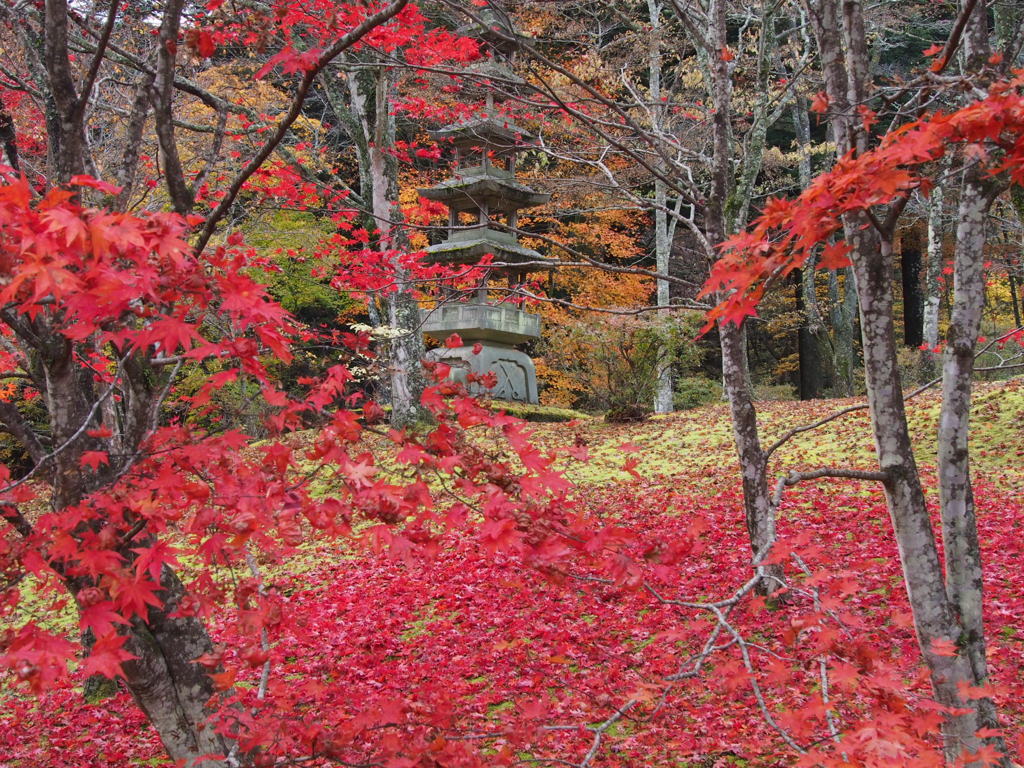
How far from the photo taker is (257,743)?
3.09m

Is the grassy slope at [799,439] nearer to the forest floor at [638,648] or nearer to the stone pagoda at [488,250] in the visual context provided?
the forest floor at [638,648]

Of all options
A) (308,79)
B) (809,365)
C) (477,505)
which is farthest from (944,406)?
(809,365)

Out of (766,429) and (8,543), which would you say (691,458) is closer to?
(766,429)

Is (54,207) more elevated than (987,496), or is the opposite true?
(54,207)

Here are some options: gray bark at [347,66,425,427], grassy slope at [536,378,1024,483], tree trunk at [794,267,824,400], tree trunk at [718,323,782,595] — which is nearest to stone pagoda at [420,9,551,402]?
gray bark at [347,66,425,427]

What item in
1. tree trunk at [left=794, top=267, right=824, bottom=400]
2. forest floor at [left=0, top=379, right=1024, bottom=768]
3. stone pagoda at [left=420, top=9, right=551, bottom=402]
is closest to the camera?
forest floor at [left=0, top=379, right=1024, bottom=768]

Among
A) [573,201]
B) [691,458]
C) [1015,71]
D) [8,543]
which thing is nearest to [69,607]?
[8,543]

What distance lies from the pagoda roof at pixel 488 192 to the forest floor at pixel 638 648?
6886 mm

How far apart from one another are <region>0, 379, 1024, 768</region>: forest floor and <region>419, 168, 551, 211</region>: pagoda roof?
6886 mm

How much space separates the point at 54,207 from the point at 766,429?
11893 millimetres

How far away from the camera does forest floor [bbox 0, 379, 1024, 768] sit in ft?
10.1

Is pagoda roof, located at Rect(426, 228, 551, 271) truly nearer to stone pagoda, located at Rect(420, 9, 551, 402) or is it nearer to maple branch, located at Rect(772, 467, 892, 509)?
stone pagoda, located at Rect(420, 9, 551, 402)

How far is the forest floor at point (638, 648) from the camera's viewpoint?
121 inches

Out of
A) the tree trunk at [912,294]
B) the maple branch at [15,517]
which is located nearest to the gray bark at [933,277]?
the tree trunk at [912,294]
